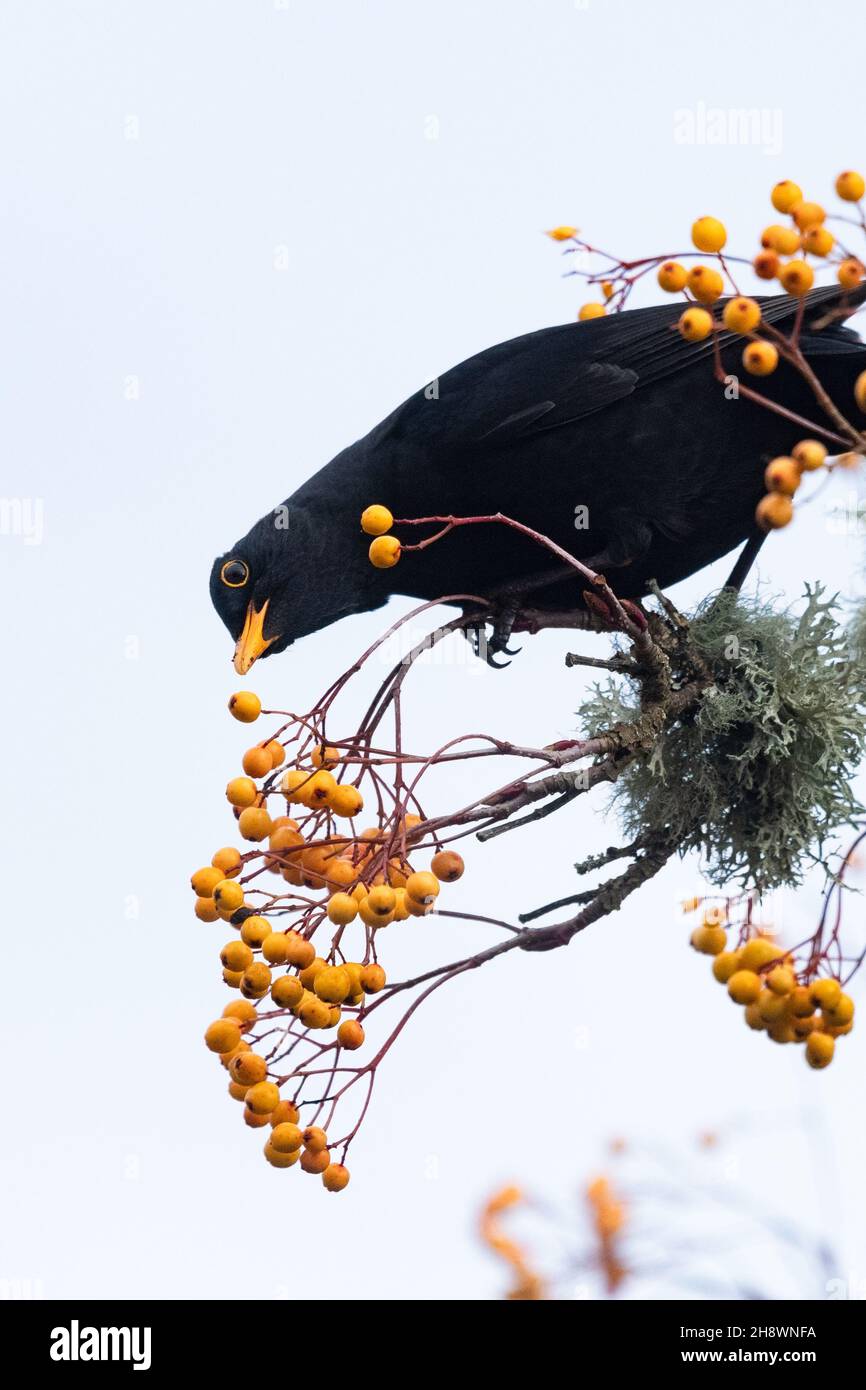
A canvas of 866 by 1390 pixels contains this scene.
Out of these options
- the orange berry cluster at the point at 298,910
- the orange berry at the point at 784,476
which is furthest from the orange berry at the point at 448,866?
the orange berry at the point at 784,476

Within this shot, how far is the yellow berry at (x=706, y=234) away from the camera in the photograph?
2.43 meters

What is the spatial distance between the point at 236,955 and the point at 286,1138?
12.4 inches

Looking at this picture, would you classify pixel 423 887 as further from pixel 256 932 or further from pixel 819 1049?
pixel 819 1049

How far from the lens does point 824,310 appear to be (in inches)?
149

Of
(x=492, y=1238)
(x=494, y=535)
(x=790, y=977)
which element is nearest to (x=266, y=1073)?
(x=492, y=1238)

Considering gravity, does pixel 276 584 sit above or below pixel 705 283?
above

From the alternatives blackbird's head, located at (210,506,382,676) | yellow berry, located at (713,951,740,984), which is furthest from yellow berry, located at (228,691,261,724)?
blackbird's head, located at (210,506,382,676)

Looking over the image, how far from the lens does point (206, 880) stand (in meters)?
2.77

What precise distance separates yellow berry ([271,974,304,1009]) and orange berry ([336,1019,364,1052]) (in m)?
0.10

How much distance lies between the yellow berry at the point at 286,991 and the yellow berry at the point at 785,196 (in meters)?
1.43

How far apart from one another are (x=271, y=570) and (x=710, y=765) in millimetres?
1513

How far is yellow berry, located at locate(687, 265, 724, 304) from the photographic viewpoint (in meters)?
2.39

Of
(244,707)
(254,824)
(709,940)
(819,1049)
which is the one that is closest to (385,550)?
(244,707)

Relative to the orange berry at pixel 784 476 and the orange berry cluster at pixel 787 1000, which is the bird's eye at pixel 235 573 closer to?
the orange berry cluster at pixel 787 1000
